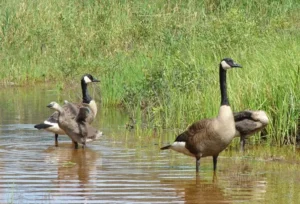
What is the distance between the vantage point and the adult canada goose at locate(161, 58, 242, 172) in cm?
1011

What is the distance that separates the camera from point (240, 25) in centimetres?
1625

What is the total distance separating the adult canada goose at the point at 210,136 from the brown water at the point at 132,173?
10.4 inches

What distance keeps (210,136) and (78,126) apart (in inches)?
138

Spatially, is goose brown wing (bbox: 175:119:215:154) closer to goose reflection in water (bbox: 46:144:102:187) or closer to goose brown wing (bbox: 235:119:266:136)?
goose reflection in water (bbox: 46:144:102:187)

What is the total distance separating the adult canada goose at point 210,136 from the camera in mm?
10109

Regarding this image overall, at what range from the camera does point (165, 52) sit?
679 inches

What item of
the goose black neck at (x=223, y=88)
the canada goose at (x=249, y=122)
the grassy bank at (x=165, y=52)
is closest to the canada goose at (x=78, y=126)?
the grassy bank at (x=165, y=52)

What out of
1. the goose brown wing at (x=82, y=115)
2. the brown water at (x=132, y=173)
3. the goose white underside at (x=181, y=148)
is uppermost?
the goose brown wing at (x=82, y=115)

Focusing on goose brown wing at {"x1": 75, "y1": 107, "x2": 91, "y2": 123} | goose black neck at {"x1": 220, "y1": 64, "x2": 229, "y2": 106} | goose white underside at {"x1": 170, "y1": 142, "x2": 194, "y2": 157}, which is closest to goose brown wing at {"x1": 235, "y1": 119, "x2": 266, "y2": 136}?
goose black neck at {"x1": 220, "y1": 64, "x2": 229, "y2": 106}

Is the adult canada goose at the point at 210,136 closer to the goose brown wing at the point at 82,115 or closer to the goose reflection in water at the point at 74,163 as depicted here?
the goose reflection in water at the point at 74,163

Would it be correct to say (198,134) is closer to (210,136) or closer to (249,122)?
(210,136)

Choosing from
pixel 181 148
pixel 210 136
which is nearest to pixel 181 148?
pixel 181 148

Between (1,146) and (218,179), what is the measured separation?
4249 millimetres

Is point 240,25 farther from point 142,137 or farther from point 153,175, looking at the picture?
point 153,175
